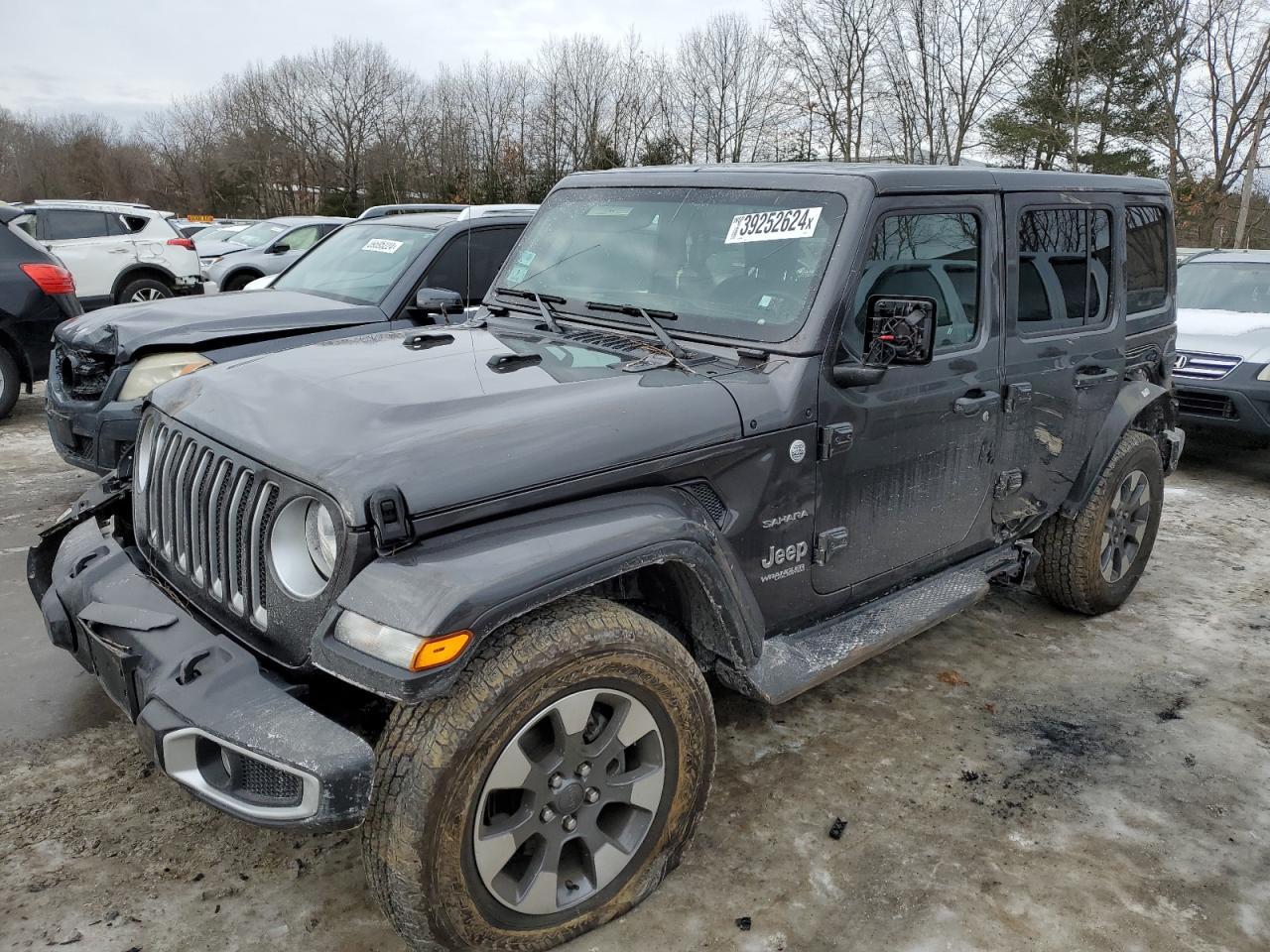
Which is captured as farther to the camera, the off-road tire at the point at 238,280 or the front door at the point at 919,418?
the off-road tire at the point at 238,280

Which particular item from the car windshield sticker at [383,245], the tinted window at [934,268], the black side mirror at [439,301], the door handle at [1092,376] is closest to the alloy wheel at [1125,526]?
the door handle at [1092,376]

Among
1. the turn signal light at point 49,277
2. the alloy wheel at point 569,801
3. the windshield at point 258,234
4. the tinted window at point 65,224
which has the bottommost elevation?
the alloy wheel at point 569,801

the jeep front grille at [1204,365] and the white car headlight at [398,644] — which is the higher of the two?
the jeep front grille at [1204,365]

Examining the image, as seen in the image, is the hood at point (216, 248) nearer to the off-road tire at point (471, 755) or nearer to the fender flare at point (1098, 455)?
the fender flare at point (1098, 455)

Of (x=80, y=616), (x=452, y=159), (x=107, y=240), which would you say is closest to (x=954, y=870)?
(x=80, y=616)

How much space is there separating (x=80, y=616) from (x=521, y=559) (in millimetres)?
1314

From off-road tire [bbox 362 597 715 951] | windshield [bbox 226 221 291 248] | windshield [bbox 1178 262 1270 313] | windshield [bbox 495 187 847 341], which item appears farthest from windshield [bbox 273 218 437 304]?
windshield [bbox 226 221 291 248]

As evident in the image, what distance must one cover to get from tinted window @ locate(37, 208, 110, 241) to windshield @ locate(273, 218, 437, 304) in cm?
743

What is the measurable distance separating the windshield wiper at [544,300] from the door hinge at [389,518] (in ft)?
4.70

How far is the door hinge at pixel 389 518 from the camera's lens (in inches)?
82.9

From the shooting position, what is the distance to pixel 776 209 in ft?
10.5

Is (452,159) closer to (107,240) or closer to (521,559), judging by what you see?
(107,240)

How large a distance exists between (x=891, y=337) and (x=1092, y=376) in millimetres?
1732

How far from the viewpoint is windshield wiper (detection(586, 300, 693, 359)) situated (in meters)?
3.07
